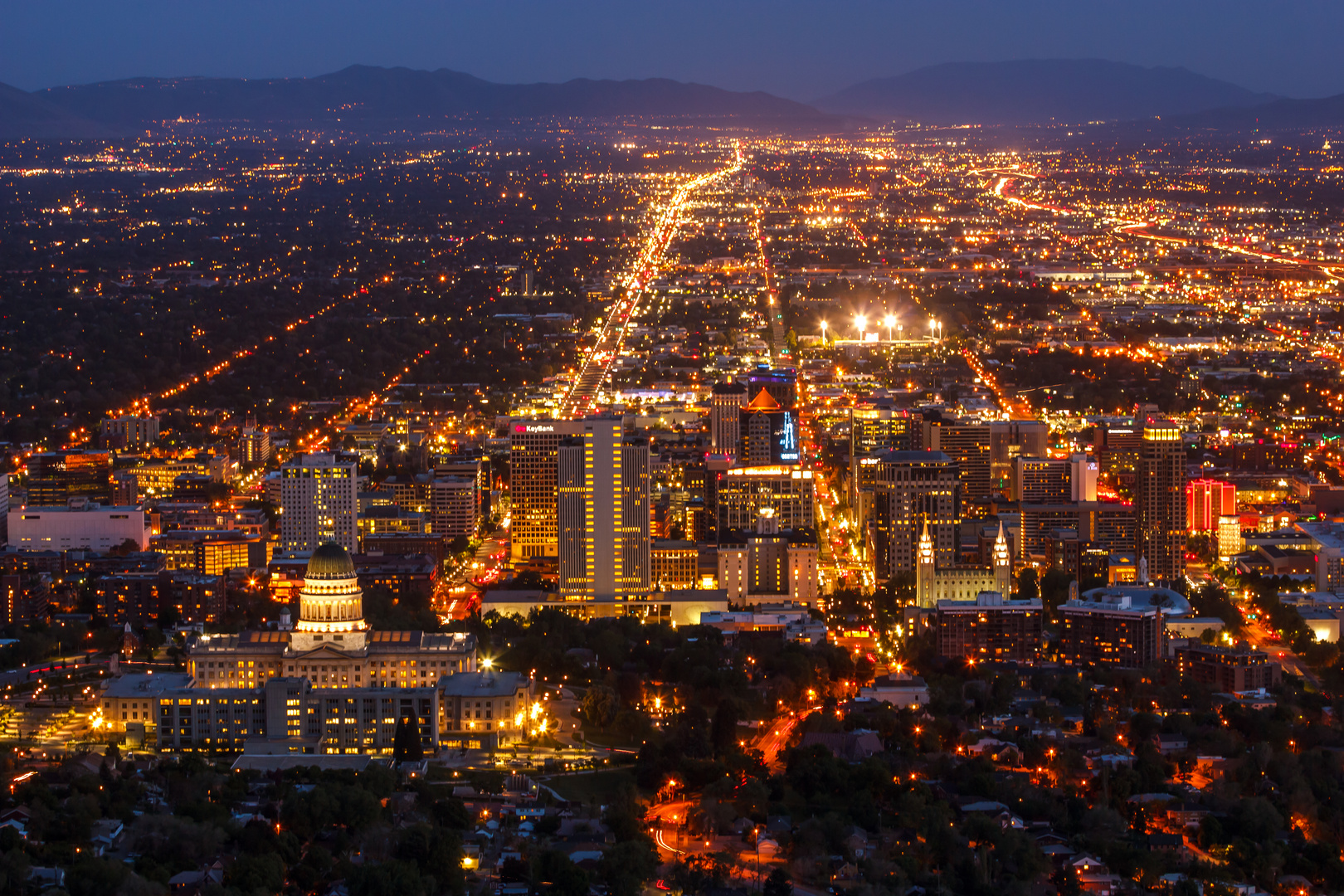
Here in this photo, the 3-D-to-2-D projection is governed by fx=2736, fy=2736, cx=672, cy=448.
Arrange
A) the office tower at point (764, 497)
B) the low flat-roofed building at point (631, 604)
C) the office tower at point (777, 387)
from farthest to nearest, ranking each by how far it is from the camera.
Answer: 1. the office tower at point (777, 387)
2. the office tower at point (764, 497)
3. the low flat-roofed building at point (631, 604)

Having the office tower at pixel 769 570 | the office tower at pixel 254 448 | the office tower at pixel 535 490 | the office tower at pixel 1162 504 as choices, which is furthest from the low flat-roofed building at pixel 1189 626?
the office tower at pixel 254 448

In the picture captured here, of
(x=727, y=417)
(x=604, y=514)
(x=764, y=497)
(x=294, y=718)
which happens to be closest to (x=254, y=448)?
(x=727, y=417)

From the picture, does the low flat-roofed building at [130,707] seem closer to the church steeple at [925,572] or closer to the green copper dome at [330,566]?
the green copper dome at [330,566]

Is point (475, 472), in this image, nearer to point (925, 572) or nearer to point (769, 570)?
point (769, 570)

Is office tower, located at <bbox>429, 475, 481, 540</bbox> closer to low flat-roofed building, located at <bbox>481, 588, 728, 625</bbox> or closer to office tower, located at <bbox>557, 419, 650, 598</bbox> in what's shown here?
office tower, located at <bbox>557, 419, 650, 598</bbox>

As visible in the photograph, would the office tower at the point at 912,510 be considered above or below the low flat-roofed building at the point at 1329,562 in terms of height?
above

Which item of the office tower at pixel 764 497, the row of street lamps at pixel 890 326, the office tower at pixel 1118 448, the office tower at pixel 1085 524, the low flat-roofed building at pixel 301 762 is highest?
the row of street lamps at pixel 890 326

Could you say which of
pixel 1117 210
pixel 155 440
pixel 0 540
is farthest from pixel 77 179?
pixel 0 540
